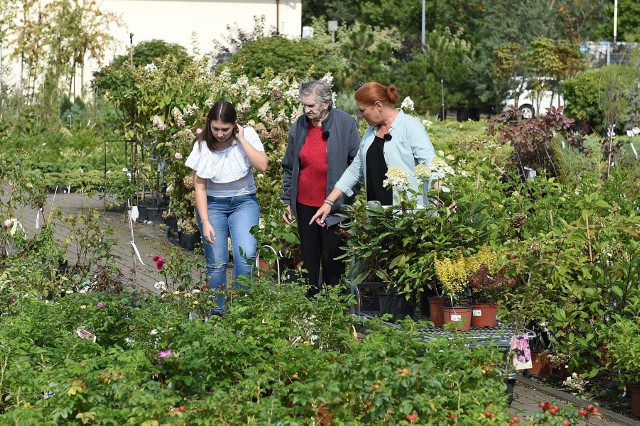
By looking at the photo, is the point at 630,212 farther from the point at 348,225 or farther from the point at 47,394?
the point at 47,394

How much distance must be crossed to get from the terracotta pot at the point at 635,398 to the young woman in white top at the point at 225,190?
237cm

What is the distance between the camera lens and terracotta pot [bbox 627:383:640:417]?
20.4ft

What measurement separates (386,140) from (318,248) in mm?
926

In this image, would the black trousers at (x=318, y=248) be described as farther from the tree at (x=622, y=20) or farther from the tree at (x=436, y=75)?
the tree at (x=622, y=20)

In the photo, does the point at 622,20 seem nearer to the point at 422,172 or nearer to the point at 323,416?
the point at 422,172

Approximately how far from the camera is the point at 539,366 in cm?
705

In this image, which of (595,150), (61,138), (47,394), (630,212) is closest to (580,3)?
(61,138)

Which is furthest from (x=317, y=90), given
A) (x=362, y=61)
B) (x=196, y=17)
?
(x=196, y=17)

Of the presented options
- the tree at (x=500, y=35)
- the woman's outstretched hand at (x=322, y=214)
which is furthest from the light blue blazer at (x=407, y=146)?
the tree at (x=500, y=35)

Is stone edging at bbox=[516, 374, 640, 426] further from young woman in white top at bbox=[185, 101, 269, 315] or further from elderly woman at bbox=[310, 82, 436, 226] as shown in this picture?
young woman in white top at bbox=[185, 101, 269, 315]

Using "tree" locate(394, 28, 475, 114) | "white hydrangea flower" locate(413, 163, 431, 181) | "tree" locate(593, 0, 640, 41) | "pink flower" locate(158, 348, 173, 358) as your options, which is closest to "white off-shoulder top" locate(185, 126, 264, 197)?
"white hydrangea flower" locate(413, 163, 431, 181)

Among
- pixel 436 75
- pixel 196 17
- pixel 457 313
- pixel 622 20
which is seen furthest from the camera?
pixel 622 20

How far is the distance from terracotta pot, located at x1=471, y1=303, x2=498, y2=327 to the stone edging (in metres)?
0.47

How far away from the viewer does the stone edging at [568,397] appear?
6.14 m
